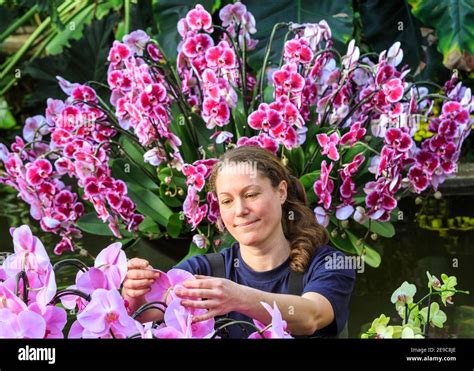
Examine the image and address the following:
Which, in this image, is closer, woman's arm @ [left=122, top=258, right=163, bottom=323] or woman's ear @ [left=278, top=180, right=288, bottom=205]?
woman's arm @ [left=122, top=258, right=163, bottom=323]

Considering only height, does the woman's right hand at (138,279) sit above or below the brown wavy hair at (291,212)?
below

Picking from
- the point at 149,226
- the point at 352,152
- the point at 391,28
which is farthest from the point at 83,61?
the point at 352,152

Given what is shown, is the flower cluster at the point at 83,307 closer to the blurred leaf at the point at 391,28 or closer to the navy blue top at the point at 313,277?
the navy blue top at the point at 313,277

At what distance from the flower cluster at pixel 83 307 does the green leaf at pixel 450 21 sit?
191 centimetres

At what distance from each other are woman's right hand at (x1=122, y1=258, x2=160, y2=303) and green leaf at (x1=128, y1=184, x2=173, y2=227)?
1.02 m

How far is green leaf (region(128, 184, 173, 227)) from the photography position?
231 centimetres

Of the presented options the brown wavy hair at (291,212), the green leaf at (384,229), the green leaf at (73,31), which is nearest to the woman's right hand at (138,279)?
the brown wavy hair at (291,212)

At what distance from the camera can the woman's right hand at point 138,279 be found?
1.25m

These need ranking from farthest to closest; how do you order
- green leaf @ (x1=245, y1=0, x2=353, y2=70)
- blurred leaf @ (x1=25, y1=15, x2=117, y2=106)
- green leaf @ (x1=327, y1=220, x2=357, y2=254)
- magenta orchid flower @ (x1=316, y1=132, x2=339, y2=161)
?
blurred leaf @ (x1=25, y1=15, x2=117, y2=106), green leaf @ (x1=245, y1=0, x2=353, y2=70), green leaf @ (x1=327, y1=220, x2=357, y2=254), magenta orchid flower @ (x1=316, y1=132, x2=339, y2=161)

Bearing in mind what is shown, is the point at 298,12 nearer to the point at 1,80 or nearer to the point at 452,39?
the point at 452,39

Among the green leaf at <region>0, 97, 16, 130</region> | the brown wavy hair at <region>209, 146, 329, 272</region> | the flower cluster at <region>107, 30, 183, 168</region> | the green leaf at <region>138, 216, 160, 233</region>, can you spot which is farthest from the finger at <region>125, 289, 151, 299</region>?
the green leaf at <region>0, 97, 16, 130</region>

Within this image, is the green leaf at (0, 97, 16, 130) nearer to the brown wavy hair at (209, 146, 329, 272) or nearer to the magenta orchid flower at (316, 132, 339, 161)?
the magenta orchid flower at (316, 132, 339, 161)

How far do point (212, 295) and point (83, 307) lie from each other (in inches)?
5.9
